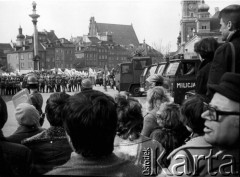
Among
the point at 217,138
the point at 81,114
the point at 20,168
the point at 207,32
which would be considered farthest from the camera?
the point at 207,32

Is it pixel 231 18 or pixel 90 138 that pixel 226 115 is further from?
pixel 231 18

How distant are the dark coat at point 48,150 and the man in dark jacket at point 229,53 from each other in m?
1.60

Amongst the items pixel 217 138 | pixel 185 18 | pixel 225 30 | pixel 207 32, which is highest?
pixel 185 18

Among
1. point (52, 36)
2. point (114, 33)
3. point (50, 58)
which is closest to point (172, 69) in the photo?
point (50, 58)

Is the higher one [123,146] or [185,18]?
[185,18]

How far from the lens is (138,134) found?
3607 mm

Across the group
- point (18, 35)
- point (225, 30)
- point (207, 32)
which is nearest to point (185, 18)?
point (207, 32)

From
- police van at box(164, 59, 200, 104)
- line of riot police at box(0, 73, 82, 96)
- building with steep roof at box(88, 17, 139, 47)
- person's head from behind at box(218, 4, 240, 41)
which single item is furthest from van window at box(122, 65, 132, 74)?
building with steep roof at box(88, 17, 139, 47)

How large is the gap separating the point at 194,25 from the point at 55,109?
117 metres

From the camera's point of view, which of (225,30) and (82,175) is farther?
(225,30)

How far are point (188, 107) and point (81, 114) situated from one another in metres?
1.30

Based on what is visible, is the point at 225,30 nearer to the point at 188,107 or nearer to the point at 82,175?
the point at 188,107

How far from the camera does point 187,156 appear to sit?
2.38 meters

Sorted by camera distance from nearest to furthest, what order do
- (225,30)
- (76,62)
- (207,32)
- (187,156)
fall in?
(187,156), (225,30), (207,32), (76,62)
